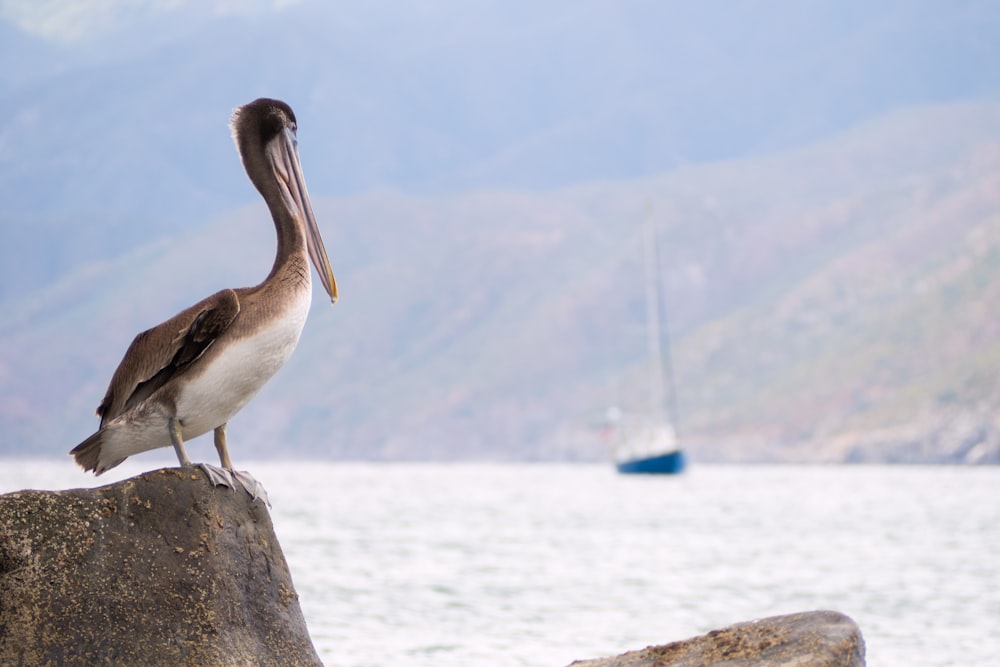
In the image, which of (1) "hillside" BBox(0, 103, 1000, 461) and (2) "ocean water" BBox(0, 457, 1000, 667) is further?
(1) "hillside" BBox(0, 103, 1000, 461)

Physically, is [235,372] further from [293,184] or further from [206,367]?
[293,184]

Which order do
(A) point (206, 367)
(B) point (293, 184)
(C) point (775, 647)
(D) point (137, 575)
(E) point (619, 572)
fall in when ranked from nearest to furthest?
(A) point (206, 367) → (D) point (137, 575) → (C) point (775, 647) → (B) point (293, 184) → (E) point (619, 572)

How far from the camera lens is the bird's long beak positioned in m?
7.79

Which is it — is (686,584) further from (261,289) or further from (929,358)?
(929,358)

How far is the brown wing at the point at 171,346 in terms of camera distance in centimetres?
711

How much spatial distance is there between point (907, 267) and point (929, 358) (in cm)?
2446

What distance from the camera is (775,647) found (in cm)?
765

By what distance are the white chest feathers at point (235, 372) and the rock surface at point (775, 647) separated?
2794 mm

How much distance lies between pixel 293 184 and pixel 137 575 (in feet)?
7.11

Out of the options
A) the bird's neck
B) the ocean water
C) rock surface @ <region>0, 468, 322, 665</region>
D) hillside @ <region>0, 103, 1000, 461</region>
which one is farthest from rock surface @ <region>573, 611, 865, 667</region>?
hillside @ <region>0, 103, 1000, 461</region>

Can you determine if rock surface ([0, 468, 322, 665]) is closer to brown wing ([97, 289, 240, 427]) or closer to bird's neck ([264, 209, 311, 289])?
brown wing ([97, 289, 240, 427])

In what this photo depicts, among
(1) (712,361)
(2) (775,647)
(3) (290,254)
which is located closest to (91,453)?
(3) (290,254)

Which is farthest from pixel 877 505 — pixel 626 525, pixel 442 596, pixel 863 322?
pixel 863 322

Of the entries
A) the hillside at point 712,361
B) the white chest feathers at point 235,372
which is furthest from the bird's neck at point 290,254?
the hillside at point 712,361
